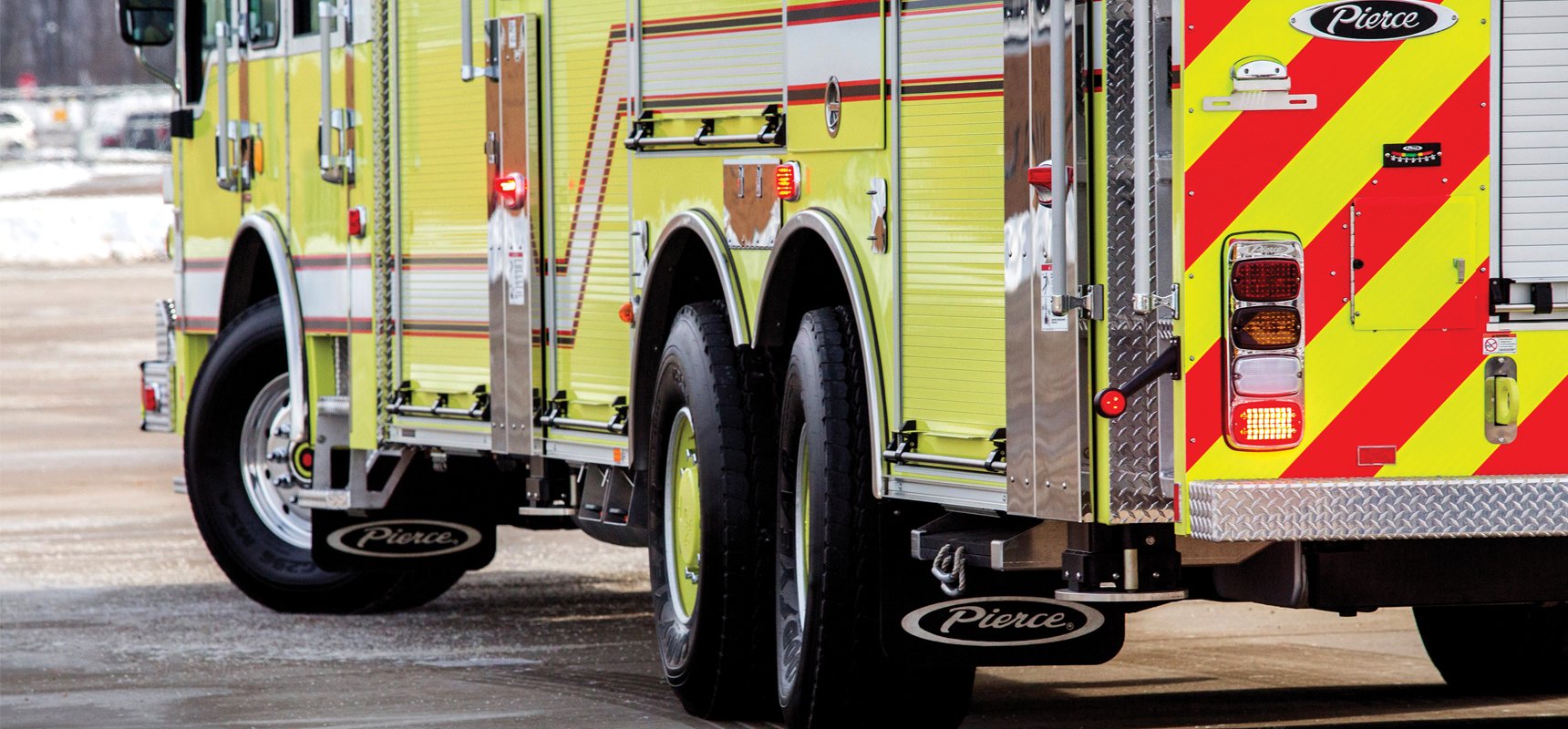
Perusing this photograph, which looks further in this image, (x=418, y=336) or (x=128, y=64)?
(x=128, y=64)

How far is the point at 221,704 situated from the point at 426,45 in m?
2.38

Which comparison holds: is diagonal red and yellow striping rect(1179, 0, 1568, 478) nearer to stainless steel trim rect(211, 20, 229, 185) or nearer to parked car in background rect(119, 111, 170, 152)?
stainless steel trim rect(211, 20, 229, 185)

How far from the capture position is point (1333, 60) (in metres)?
5.79

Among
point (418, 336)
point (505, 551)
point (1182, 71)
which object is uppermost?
point (1182, 71)

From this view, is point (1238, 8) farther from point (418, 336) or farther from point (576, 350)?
point (418, 336)

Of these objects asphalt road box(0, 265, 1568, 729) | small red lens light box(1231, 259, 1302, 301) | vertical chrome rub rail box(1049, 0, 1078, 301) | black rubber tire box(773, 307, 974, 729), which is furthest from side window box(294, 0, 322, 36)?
small red lens light box(1231, 259, 1302, 301)

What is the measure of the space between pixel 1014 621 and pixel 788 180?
131 cm

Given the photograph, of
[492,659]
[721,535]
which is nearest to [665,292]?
[721,535]

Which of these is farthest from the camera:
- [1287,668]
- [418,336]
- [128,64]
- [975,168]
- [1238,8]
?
[128,64]

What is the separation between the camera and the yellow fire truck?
5.80m

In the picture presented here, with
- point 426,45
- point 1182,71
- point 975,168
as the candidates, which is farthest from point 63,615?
point 1182,71

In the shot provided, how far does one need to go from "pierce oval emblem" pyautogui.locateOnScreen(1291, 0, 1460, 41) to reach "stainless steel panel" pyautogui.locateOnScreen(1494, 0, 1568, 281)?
146 mm

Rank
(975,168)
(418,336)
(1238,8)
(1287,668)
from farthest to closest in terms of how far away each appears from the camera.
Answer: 1. (418,336)
2. (1287,668)
3. (975,168)
4. (1238,8)

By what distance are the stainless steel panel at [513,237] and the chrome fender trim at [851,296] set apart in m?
1.57
